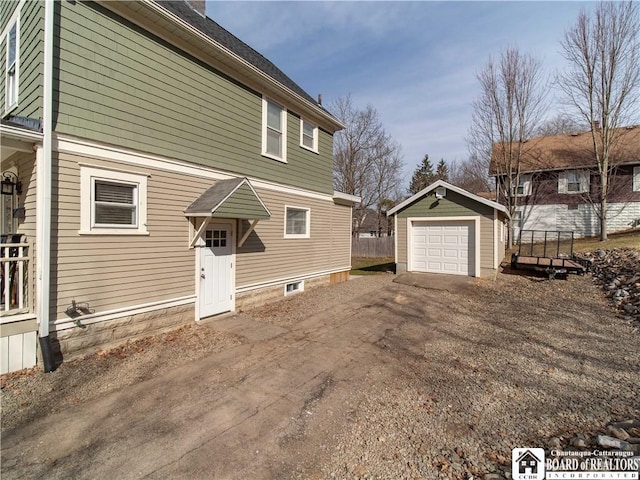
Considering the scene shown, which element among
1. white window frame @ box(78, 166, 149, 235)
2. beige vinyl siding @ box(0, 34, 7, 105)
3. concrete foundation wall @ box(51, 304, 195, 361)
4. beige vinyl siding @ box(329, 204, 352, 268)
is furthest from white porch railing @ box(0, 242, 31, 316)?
beige vinyl siding @ box(329, 204, 352, 268)

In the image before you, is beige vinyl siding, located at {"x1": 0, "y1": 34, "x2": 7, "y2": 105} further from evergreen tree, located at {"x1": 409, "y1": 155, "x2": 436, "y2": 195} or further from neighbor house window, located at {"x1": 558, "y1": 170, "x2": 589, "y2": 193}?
evergreen tree, located at {"x1": 409, "y1": 155, "x2": 436, "y2": 195}

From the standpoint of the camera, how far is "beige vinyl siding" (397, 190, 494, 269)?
1096cm

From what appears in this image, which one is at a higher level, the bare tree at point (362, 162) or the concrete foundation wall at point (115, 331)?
the bare tree at point (362, 162)

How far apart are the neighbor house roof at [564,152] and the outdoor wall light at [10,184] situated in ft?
71.4

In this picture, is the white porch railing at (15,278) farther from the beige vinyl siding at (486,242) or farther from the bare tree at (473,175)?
the bare tree at (473,175)

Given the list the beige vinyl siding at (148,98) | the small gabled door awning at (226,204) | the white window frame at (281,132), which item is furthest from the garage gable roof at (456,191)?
the small gabled door awning at (226,204)

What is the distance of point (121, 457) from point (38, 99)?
513cm

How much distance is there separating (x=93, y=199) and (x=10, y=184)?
5.61ft

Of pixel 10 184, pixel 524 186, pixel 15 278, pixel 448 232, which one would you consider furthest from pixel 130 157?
pixel 524 186

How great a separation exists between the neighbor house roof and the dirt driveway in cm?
1703

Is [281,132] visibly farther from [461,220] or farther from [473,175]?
[473,175]

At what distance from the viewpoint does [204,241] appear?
22.0 feet

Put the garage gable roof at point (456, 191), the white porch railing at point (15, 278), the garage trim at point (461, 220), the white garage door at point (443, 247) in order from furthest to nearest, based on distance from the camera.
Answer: the white garage door at point (443, 247) < the garage trim at point (461, 220) < the garage gable roof at point (456, 191) < the white porch railing at point (15, 278)

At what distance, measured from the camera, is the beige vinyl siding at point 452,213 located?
10961mm
